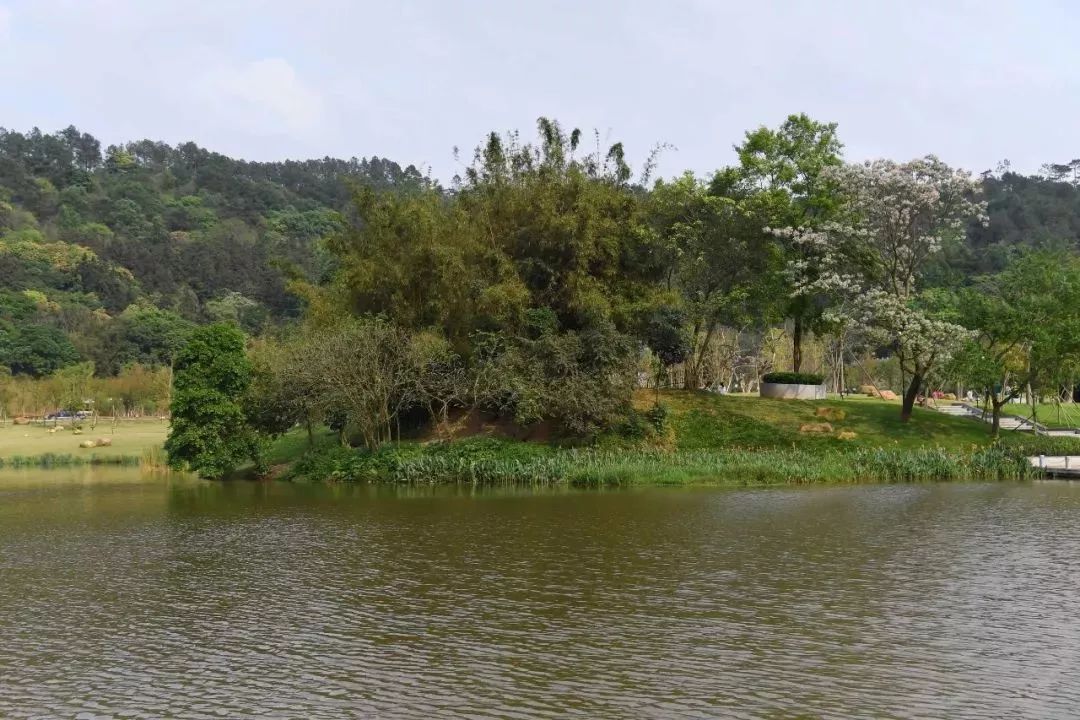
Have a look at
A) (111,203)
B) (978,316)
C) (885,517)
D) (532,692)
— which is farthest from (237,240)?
(532,692)

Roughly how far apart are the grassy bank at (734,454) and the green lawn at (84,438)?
17.6 meters

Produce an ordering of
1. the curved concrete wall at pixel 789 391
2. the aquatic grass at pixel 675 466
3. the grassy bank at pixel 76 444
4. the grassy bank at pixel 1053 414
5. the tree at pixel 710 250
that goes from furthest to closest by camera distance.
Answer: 1. the grassy bank at pixel 76 444
2. the curved concrete wall at pixel 789 391
3. the grassy bank at pixel 1053 414
4. the tree at pixel 710 250
5. the aquatic grass at pixel 675 466

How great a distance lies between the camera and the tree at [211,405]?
1772 inches

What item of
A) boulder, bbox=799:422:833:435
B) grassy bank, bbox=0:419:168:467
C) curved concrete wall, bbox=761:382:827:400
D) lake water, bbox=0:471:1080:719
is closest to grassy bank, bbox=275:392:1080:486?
boulder, bbox=799:422:833:435

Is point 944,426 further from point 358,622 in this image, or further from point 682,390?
point 358,622

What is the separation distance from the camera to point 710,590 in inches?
779

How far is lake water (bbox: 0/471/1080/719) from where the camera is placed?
13.4 meters

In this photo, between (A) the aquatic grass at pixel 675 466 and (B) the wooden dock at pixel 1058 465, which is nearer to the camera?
(A) the aquatic grass at pixel 675 466

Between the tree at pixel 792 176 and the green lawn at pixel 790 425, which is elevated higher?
the tree at pixel 792 176

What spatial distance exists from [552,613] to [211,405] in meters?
30.7

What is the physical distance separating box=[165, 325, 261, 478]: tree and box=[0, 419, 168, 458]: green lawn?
14351 millimetres

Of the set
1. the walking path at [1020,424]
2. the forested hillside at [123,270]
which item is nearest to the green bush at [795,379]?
the walking path at [1020,424]

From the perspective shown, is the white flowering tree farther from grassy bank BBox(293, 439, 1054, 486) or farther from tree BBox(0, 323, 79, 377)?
tree BBox(0, 323, 79, 377)

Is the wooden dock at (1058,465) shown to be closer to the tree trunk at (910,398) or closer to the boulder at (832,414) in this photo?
the tree trunk at (910,398)
